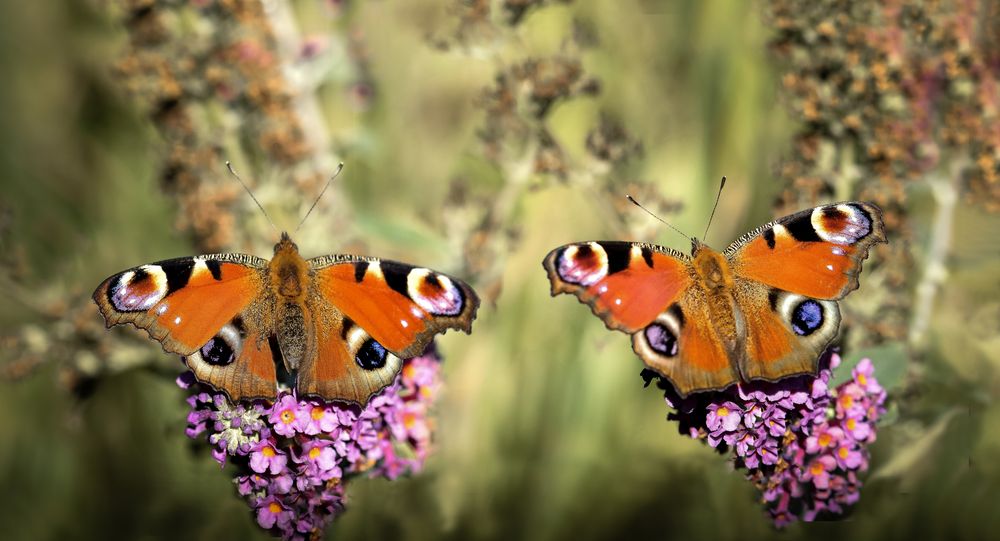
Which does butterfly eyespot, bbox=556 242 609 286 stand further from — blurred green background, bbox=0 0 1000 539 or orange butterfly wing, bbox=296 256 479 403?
blurred green background, bbox=0 0 1000 539

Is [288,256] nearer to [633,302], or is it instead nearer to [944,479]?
[633,302]

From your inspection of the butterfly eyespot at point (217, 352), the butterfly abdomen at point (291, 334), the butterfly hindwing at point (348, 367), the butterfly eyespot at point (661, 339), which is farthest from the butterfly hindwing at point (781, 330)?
the butterfly eyespot at point (217, 352)

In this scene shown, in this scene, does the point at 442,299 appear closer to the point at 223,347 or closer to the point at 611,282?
the point at 611,282

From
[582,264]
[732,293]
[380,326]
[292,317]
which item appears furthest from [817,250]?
[292,317]

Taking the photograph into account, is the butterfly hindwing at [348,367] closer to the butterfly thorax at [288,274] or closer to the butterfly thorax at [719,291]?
the butterfly thorax at [288,274]

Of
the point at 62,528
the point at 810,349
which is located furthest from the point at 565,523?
the point at 62,528

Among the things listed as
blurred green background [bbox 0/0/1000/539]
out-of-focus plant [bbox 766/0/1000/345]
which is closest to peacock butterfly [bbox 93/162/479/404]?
blurred green background [bbox 0/0/1000/539]
